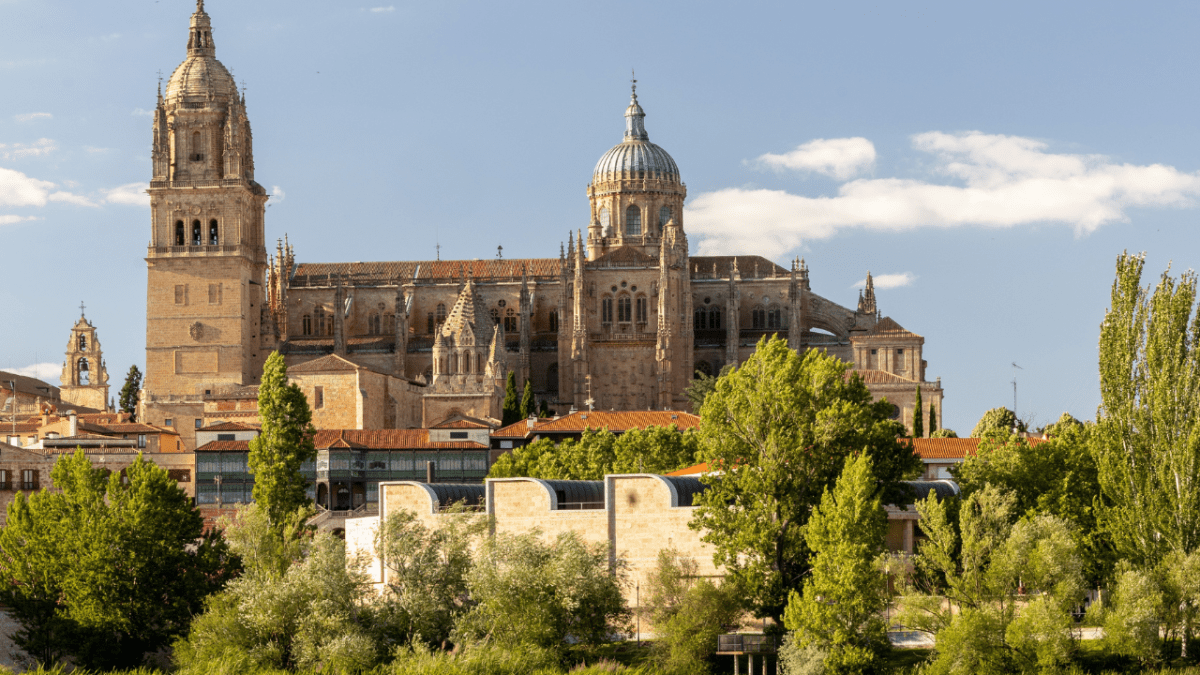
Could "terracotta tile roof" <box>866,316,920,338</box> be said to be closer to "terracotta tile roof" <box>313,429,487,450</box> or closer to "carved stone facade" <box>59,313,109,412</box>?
"terracotta tile roof" <box>313,429,487,450</box>

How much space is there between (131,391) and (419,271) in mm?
26838

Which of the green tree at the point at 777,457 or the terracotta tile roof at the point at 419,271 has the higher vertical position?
the terracotta tile roof at the point at 419,271

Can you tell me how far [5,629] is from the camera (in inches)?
1997

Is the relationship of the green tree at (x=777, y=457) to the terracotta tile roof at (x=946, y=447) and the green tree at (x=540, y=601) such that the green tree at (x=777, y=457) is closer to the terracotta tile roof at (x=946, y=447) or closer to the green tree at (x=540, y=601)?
the green tree at (x=540, y=601)

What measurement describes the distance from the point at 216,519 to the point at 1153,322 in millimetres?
41090

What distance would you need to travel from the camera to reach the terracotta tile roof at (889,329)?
328 feet

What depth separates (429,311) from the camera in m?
111

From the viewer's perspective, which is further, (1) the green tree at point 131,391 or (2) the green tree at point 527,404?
(1) the green tree at point 131,391

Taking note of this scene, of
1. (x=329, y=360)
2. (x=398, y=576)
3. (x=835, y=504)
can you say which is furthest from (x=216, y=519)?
(x=835, y=504)

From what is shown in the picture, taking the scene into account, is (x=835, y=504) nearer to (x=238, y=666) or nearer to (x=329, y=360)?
(x=238, y=666)

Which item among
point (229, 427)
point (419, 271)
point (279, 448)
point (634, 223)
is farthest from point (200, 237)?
point (279, 448)

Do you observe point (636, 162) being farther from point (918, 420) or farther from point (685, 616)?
point (685, 616)

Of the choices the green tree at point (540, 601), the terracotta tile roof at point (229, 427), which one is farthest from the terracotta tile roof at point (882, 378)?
the green tree at point (540, 601)

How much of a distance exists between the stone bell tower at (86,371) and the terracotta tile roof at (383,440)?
46.5 metres
